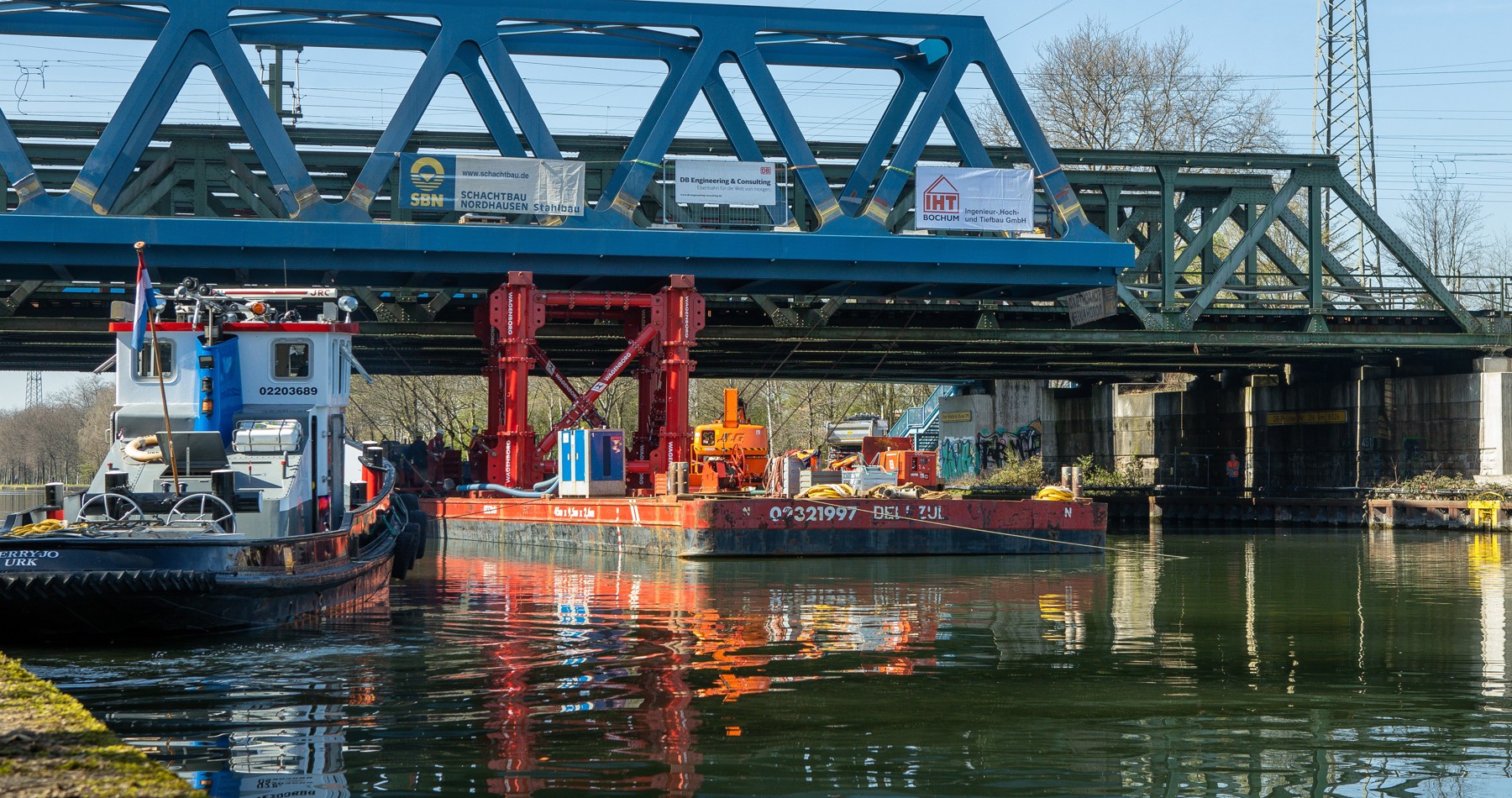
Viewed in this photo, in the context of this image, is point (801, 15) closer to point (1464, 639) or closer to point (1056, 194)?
point (1056, 194)

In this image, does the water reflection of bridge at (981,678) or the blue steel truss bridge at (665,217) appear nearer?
the water reflection of bridge at (981,678)

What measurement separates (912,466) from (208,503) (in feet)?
71.2

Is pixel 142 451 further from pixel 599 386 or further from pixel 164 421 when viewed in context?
pixel 599 386

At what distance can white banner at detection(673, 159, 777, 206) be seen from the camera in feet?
129

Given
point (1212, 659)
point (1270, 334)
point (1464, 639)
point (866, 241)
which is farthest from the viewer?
point (1270, 334)

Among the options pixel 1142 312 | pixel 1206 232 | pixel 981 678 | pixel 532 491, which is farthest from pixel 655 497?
pixel 1206 232

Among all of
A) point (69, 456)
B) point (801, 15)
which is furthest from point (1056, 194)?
point (69, 456)

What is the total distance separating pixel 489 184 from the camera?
38.5 metres

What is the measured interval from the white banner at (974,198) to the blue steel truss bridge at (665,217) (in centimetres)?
71

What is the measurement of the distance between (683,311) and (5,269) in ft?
53.8

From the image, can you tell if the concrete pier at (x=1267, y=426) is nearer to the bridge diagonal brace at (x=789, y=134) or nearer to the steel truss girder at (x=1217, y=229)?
the steel truss girder at (x=1217, y=229)

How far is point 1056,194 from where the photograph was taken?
1612 inches

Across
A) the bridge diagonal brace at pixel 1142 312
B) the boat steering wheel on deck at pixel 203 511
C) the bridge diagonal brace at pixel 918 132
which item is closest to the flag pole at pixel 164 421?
the boat steering wheel on deck at pixel 203 511

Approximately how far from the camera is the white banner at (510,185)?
3847cm
